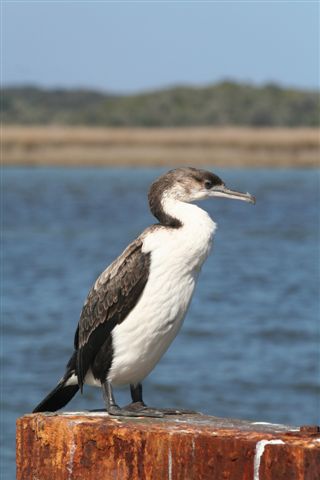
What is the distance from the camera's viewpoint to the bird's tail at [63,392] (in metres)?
5.25

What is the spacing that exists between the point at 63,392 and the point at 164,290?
2.00ft

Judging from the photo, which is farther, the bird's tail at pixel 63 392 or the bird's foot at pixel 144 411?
the bird's tail at pixel 63 392

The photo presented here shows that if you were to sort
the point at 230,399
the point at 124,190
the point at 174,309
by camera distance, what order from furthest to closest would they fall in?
1. the point at 124,190
2. the point at 230,399
3. the point at 174,309

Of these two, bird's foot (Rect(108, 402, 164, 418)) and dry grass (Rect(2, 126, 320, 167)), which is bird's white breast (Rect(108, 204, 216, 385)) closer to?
bird's foot (Rect(108, 402, 164, 418))

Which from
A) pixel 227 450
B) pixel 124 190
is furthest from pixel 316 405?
pixel 124 190

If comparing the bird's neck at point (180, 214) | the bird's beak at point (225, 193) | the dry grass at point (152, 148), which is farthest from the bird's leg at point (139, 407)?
the dry grass at point (152, 148)

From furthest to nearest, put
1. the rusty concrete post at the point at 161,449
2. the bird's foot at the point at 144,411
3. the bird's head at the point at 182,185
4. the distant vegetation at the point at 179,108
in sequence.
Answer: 1. the distant vegetation at the point at 179,108
2. the bird's head at the point at 182,185
3. the bird's foot at the point at 144,411
4. the rusty concrete post at the point at 161,449

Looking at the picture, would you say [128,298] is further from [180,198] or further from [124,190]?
[124,190]

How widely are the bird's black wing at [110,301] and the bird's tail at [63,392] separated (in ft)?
0.32

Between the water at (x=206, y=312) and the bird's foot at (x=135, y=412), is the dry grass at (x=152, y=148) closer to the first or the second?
the water at (x=206, y=312)

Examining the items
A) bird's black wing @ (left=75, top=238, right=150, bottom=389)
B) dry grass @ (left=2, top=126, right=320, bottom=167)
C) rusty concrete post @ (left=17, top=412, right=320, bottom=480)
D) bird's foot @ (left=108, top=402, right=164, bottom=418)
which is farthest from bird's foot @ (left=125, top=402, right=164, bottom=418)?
dry grass @ (left=2, top=126, right=320, bottom=167)

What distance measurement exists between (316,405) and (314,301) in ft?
16.4

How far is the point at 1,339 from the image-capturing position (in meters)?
12.2

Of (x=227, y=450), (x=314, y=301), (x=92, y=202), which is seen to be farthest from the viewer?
(x=92, y=202)
